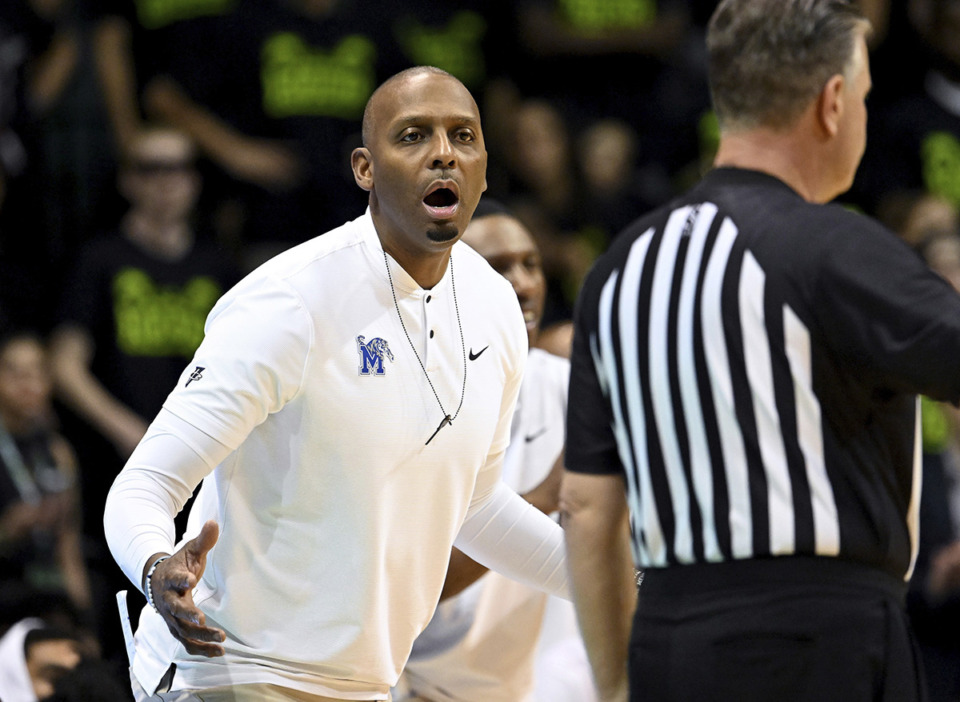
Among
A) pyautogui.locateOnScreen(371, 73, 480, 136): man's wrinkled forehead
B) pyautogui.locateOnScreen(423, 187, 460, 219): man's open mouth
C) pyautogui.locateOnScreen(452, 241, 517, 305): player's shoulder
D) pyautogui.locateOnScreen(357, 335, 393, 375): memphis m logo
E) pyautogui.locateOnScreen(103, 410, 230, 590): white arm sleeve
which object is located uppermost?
pyautogui.locateOnScreen(371, 73, 480, 136): man's wrinkled forehead

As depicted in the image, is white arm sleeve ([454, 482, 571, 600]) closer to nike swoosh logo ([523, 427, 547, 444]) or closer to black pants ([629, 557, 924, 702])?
nike swoosh logo ([523, 427, 547, 444])

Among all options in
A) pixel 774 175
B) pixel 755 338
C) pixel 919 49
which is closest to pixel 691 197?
pixel 774 175

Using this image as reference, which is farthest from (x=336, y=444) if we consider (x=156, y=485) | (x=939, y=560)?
(x=939, y=560)

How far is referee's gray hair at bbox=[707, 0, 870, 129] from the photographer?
102 inches

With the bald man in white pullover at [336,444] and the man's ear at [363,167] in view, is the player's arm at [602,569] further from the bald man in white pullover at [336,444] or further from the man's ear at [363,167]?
the man's ear at [363,167]

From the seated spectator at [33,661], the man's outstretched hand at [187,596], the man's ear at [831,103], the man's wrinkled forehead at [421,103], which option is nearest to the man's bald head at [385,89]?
the man's wrinkled forehead at [421,103]

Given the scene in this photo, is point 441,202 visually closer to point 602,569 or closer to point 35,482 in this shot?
point 602,569

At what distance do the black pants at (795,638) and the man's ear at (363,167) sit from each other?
123cm

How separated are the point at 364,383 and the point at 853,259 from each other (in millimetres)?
1069

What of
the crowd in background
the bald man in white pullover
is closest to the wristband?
the bald man in white pullover

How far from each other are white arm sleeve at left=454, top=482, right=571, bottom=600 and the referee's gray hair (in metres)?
1.23

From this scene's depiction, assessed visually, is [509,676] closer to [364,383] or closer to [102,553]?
[364,383]

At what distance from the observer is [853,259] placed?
2.40 metres

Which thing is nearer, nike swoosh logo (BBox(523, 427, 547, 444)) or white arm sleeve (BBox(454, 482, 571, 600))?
white arm sleeve (BBox(454, 482, 571, 600))
